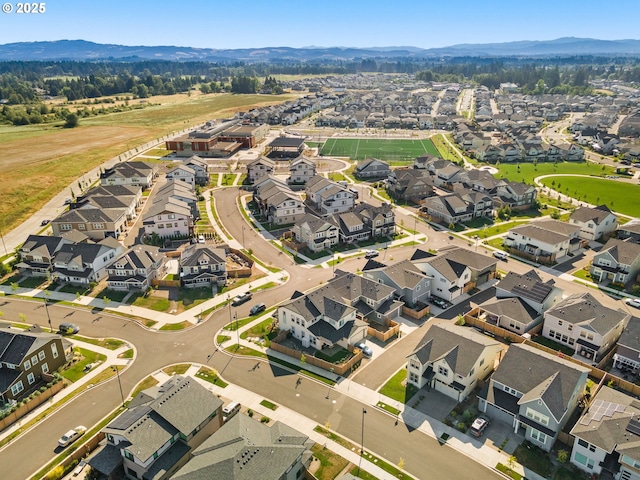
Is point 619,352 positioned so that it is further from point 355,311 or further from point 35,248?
point 35,248

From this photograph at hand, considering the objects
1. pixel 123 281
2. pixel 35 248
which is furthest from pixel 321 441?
pixel 35 248

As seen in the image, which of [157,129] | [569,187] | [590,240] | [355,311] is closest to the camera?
[355,311]

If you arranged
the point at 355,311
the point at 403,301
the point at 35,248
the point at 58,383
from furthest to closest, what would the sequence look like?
the point at 35,248
the point at 403,301
the point at 355,311
the point at 58,383

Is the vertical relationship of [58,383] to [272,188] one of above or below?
below

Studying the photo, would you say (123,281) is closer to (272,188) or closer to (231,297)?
(231,297)

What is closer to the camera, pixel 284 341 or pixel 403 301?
pixel 284 341

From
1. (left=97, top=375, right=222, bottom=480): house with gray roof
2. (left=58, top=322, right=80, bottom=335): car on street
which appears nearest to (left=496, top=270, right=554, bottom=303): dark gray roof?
(left=97, top=375, right=222, bottom=480): house with gray roof

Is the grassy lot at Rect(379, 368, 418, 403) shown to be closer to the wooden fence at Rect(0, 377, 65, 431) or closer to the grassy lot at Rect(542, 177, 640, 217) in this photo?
the wooden fence at Rect(0, 377, 65, 431)

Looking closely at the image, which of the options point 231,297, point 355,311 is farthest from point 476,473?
point 231,297
